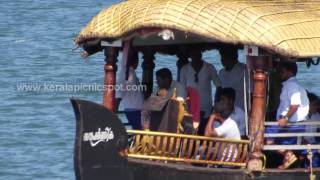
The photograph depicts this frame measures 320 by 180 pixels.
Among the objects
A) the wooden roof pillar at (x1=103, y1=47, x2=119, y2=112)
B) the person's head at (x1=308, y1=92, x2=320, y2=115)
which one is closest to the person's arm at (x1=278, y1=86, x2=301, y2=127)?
the person's head at (x1=308, y1=92, x2=320, y2=115)

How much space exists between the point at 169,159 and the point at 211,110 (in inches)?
50.7

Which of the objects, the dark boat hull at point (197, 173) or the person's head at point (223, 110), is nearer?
the dark boat hull at point (197, 173)

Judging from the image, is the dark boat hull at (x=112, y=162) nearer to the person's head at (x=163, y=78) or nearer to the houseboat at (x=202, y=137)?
the houseboat at (x=202, y=137)

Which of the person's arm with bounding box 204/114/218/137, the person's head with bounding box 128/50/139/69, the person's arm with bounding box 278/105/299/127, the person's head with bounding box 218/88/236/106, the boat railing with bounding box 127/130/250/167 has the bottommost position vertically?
the boat railing with bounding box 127/130/250/167

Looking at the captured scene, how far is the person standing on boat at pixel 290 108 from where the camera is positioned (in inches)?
486

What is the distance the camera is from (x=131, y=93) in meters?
13.2

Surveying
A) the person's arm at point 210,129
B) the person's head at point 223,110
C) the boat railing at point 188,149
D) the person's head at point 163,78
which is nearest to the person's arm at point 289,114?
the boat railing at point 188,149

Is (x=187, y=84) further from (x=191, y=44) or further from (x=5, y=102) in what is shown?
(x=5, y=102)

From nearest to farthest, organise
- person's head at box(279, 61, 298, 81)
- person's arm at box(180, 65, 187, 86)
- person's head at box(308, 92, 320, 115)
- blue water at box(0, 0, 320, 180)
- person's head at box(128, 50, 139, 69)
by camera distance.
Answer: person's head at box(279, 61, 298, 81), person's head at box(308, 92, 320, 115), person's head at box(128, 50, 139, 69), person's arm at box(180, 65, 187, 86), blue water at box(0, 0, 320, 180)

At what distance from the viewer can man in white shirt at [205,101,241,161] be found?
40.4 feet

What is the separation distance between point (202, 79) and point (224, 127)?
3.71 ft

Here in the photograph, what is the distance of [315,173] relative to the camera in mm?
12328

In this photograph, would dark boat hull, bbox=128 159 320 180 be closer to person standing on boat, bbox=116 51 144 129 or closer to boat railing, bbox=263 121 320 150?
boat railing, bbox=263 121 320 150

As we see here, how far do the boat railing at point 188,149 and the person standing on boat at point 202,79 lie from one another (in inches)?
41.5
